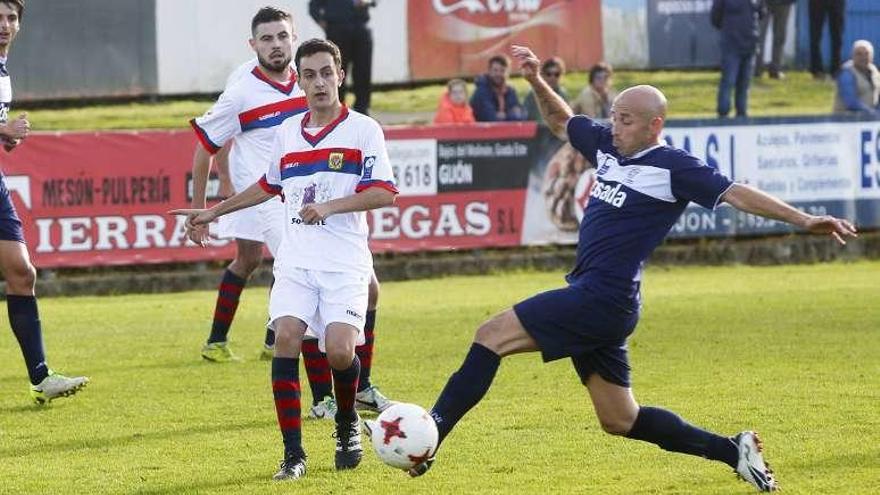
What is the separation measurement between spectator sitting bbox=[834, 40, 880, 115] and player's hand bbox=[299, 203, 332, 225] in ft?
48.6

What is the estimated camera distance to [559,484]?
817 centimetres

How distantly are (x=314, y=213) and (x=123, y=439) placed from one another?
2203 mm

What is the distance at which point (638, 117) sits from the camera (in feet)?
25.3

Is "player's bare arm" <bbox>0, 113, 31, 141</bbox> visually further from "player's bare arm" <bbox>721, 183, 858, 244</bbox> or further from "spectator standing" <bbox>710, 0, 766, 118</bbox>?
"spectator standing" <bbox>710, 0, 766, 118</bbox>

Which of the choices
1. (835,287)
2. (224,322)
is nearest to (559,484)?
(224,322)

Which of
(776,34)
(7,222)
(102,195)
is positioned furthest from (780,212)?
(776,34)

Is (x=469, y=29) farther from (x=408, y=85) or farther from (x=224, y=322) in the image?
(x=224, y=322)

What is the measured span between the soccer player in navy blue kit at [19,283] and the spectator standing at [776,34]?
19.1 metres

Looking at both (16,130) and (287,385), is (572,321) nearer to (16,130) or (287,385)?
(287,385)

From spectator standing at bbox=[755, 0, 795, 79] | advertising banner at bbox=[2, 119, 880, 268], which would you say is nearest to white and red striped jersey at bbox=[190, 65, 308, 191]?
advertising banner at bbox=[2, 119, 880, 268]

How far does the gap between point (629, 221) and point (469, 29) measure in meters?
19.4

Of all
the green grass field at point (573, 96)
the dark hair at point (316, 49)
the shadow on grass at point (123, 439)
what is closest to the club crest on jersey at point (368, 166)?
the dark hair at point (316, 49)

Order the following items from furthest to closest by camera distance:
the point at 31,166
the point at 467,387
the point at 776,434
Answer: the point at 31,166, the point at 776,434, the point at 467,387

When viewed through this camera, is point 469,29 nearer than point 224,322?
No
